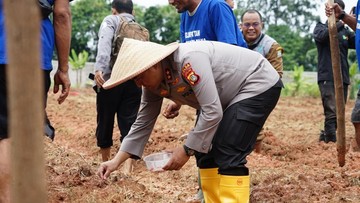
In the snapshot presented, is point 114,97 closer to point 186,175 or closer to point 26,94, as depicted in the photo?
point 186,175

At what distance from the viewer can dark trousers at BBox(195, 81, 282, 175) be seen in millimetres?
3812

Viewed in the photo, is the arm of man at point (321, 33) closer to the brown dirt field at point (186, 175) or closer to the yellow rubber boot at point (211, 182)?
the brown dirt field at point (186, 175)

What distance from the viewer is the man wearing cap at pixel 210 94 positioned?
11.7 ft

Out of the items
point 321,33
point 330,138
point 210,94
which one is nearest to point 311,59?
point 330,138

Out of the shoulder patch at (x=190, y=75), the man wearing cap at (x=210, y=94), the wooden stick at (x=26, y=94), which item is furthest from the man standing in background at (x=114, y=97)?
the wooden stick at (x=26, y=94)

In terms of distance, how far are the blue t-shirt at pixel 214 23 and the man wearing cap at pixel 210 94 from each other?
77 centimetres

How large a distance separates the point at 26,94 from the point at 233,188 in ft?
7.91

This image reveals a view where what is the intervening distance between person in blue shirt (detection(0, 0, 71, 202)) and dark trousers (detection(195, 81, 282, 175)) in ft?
3.23

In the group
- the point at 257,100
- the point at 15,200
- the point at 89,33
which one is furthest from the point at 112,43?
the point at 89,33

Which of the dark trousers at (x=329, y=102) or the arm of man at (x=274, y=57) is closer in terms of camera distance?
the arm of man at (x=274, y=57)

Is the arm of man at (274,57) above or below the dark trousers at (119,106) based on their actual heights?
above

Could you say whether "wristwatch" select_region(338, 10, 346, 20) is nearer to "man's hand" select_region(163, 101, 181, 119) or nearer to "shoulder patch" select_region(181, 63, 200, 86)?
"man's hand" select_region(163, 101, 181, 119)

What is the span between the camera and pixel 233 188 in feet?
12.6

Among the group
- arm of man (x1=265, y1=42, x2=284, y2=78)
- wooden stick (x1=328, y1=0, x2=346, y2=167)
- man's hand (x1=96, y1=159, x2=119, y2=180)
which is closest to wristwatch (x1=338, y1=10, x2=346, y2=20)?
wooden stick (x1=328, y1=0, x2=346, y2=167)
